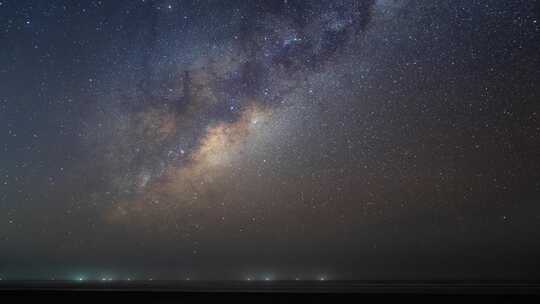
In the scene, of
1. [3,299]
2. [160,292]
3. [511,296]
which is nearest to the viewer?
[511,296]

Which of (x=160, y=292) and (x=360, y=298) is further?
(x=160, y=292)

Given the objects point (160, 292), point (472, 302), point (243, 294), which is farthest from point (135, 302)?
point (472, 302)

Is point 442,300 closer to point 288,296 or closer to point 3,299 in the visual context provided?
point 288,296

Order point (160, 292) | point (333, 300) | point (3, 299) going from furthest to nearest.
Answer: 1. point (160, 292)
2. point (3, 299)
3. point (333, 300)

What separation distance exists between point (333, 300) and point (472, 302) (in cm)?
233

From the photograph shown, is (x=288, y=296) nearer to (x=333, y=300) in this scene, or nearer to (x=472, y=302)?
(x=333, y=300)

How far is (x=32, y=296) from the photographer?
708cm

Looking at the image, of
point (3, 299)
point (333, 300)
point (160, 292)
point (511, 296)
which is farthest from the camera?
point (160, 292)

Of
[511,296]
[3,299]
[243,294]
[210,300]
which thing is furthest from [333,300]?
[3,299]

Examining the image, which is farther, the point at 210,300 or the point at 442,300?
the point at 210,300

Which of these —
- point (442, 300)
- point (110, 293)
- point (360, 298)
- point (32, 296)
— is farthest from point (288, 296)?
point (32, 296)

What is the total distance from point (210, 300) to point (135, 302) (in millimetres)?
1397

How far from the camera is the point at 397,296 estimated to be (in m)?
6.56

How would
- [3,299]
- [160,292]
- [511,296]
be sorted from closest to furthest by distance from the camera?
[511,296], [3,299], [160,292]
